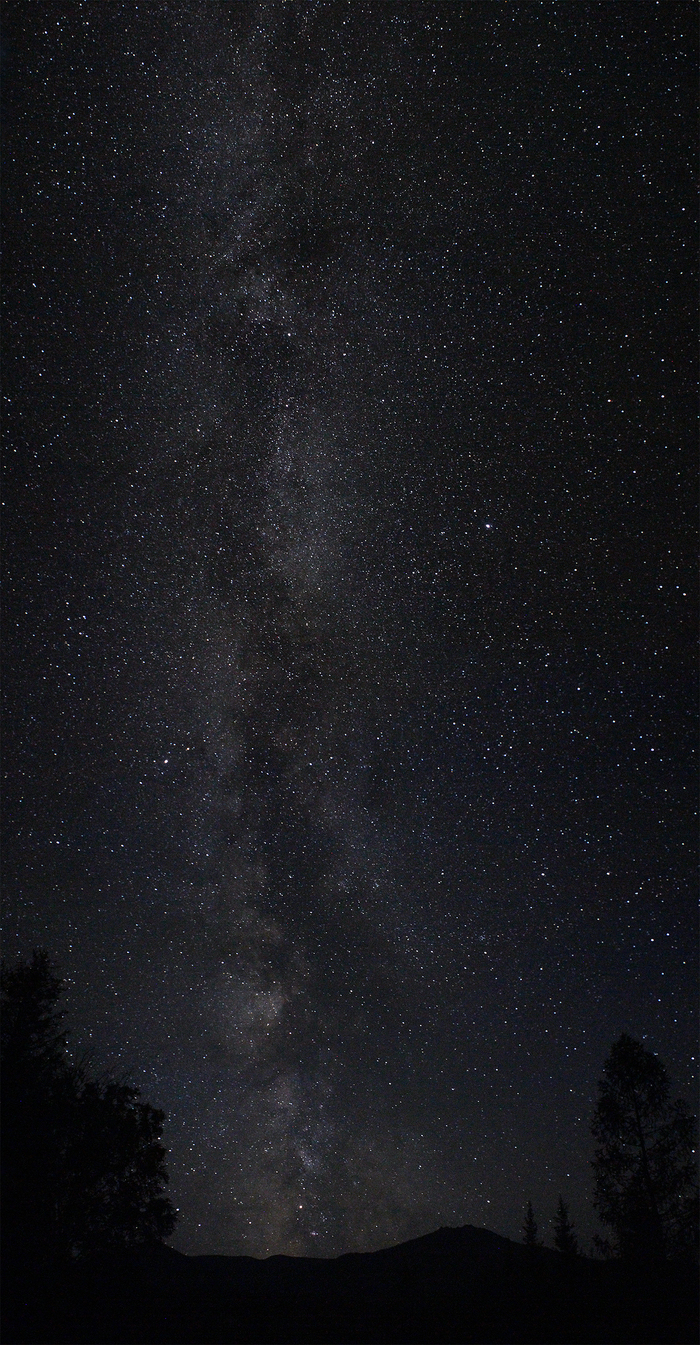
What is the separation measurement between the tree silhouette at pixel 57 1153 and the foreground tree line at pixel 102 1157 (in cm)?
2

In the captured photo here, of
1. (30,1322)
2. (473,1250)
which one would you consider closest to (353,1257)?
(473,1250)

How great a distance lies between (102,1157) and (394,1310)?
1117cm

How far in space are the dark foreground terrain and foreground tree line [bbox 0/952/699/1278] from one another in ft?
2.08

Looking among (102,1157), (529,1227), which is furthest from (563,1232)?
(102,1157)

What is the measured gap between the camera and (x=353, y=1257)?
5131 cm

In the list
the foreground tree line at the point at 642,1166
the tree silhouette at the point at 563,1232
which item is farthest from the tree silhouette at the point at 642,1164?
the tree silhouette at the point at 563,1232

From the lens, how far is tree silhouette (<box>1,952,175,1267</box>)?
12.4 meters

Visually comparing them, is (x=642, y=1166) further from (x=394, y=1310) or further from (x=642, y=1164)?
(x=394, y=1310)

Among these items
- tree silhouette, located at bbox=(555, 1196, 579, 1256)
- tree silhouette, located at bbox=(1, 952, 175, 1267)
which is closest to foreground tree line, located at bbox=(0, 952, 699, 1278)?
tree silhouette, located at bbox=(1, 952, 175, 1267)

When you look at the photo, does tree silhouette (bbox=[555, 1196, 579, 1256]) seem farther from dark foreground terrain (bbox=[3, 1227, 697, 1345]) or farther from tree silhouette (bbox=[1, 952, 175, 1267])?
tree silhouette (bbox=[1, 952, 175, 1267])

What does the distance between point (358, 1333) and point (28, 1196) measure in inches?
570

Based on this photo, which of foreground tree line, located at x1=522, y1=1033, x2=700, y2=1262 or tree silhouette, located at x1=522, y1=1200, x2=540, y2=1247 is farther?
tree silhouette, located at x1=522, y1=1200, x2=540, y2=1247

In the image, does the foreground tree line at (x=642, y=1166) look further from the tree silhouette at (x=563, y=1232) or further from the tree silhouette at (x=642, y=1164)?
the tree silhouette at (x=563, y=1232)

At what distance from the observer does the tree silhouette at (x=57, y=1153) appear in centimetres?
1241
